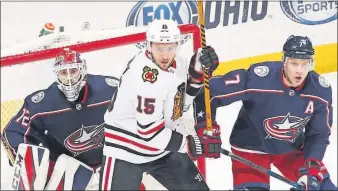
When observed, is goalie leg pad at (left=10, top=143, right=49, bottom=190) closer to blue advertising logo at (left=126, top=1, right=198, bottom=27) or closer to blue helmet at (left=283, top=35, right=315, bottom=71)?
blue helmet at (left=283, top=35, right=315, bottom=71)

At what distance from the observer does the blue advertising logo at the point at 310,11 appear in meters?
5.30

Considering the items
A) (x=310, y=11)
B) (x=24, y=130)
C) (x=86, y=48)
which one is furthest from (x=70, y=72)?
(x=310, y=11)

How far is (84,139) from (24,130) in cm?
33

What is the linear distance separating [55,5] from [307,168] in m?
2.12

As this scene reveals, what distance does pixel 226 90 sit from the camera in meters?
3.72

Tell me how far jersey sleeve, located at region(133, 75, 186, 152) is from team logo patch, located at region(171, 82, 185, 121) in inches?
2.1

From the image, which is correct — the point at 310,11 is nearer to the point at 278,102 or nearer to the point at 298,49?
the point at 278,102

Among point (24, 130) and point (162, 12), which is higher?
point (162, 12)

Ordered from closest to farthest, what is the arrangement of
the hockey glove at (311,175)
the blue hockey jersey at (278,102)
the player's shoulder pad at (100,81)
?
the hockey glove at (311,175) < the blue hockey jersey at (278,102) < the player's shoulder pad at (100,81)

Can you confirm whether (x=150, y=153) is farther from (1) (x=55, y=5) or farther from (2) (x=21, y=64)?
(1) (x=55, y=5)

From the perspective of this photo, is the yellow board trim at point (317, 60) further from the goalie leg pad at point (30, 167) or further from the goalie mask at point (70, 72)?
the goalie leg pad at point (30, 167)

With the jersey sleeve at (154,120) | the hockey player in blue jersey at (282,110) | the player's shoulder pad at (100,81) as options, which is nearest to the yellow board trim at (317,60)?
the hockey player in blue jersey at (282,110)

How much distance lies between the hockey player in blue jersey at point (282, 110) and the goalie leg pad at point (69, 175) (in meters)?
0.67

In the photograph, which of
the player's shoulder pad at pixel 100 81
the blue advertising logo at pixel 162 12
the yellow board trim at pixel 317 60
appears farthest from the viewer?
the yellow board trim at pixel 317 60
